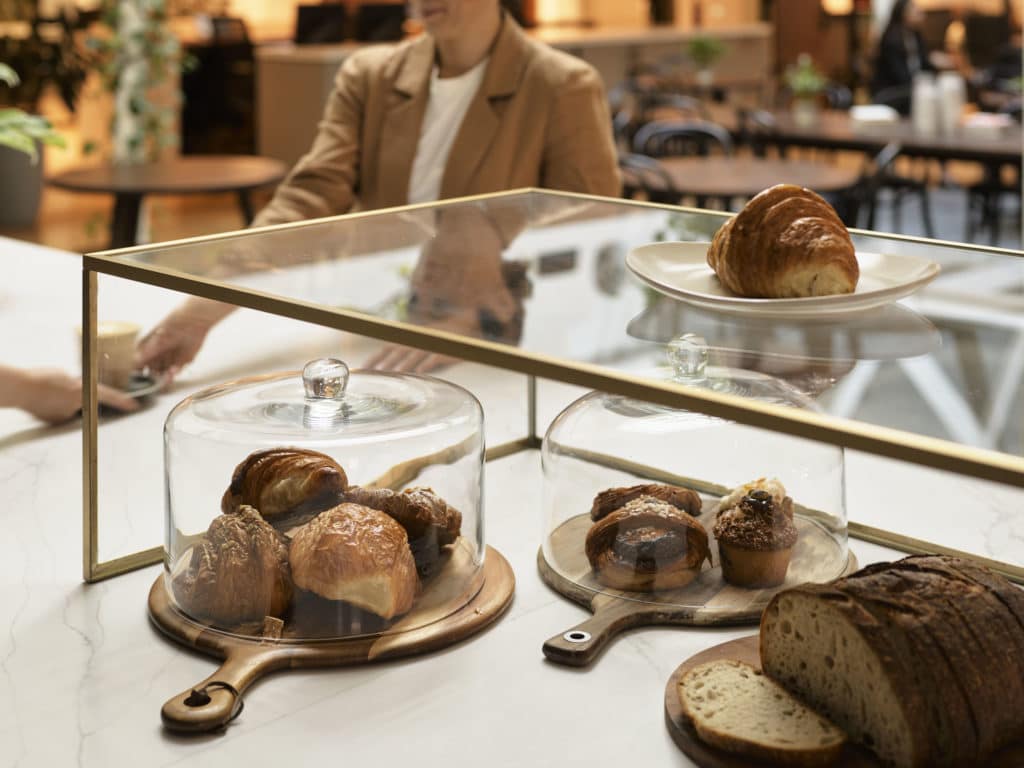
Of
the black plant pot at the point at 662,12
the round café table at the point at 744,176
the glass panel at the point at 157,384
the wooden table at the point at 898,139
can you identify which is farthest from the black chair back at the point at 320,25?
the glass panel at the point at 157,384

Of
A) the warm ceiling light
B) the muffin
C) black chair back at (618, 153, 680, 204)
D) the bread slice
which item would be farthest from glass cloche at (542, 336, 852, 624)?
the warm ceiling light

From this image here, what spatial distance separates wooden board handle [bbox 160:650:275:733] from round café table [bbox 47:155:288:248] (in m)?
3.01

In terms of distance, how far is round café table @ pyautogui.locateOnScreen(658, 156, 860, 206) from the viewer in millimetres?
4016

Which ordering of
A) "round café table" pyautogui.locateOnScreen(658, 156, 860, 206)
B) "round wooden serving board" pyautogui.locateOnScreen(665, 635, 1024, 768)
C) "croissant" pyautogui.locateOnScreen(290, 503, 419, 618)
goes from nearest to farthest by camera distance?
1. "round wooden serving board" pyautogui.locateOnScreen(665, 635, 1024, 768)
2. "croissant" pyautogui.locateOnScreen(290, 503, 419, 618)
3. "round café table" pyautogui.locateOnScreen(658, 156, 860, 206)

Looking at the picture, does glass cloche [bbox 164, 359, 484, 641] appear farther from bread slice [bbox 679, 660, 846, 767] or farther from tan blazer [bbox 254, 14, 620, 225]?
tan blazer [bbox 254, 14, 620, 225]

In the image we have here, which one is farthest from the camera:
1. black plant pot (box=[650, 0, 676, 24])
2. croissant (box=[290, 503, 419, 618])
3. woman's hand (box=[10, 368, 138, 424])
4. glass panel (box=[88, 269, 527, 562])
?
black plant pot (box=[650, 0, 676, 24])

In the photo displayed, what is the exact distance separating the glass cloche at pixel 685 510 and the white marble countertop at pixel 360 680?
34 millimetres

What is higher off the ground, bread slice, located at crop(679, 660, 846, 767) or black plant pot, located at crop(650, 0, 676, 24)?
black plant pot, located at crop(650, 0, 676, 24)

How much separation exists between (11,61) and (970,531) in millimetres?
6347

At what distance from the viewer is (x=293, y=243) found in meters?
0.96

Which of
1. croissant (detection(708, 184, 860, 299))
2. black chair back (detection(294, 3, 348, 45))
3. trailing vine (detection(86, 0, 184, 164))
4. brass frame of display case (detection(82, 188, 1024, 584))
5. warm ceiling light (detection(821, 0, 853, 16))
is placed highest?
warm ceiling light (detection(821, 0, 853, 16))

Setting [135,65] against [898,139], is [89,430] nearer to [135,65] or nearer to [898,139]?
[898,139]

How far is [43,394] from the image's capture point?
1.38 meters

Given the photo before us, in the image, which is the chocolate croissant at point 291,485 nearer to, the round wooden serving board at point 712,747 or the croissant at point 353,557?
the croissant at point 353,557
